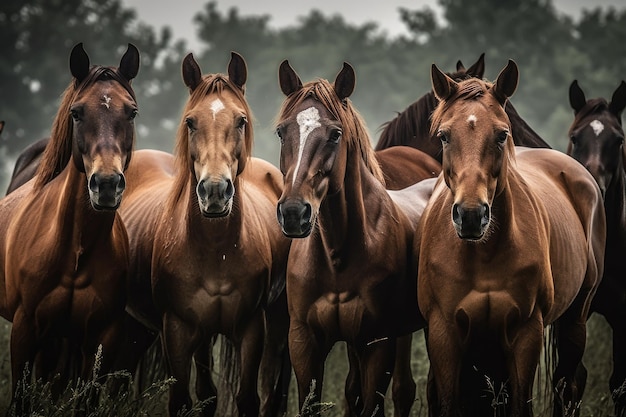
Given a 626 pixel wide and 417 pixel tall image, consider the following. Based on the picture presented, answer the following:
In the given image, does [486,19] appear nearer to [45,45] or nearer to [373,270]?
[45,45]

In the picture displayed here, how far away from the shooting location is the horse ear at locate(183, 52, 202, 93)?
19.0 ft

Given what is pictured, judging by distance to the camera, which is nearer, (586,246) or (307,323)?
(307,323)

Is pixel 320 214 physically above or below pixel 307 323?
above

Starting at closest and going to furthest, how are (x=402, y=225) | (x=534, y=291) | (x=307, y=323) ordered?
(x=534, y=291) < (x=307, y=323) < (x=402, y=225)

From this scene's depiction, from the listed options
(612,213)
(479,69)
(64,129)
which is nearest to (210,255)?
Result: (64,129)

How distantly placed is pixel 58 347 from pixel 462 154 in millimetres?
2924

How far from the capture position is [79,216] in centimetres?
543

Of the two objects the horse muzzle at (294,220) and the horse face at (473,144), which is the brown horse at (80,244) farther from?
the horse face at (473,144)

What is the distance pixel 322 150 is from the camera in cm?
511

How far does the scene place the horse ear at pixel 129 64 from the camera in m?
5.80

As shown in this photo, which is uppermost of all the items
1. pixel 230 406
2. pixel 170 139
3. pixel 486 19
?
pixel 486 19

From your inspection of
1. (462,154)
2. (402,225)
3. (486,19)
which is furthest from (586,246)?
(486,19)

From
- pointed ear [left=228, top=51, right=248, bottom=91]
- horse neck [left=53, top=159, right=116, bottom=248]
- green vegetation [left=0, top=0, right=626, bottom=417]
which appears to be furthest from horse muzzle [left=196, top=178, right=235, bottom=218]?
green vegetation [left=0, top=0, right=626, bottom=417]

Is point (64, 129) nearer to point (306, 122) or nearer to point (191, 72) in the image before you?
point (191, 72)
